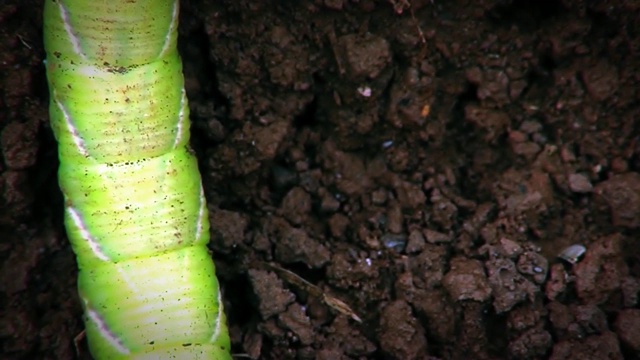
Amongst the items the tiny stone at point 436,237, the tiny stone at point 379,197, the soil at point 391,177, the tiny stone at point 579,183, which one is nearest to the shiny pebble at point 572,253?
the soil at point 391,177

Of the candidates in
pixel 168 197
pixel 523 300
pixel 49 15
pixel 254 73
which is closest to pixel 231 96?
pixel 254 73

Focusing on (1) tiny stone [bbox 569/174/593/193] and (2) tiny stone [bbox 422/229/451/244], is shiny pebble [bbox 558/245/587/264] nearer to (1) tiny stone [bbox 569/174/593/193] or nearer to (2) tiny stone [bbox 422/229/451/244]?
(1) tiny stone [bbox 569/174/593/193]

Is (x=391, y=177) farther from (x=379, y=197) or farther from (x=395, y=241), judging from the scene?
(x=395, y=241)

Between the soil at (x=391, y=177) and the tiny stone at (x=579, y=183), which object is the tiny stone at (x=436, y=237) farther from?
the tiny stone at (x=579, y=183)

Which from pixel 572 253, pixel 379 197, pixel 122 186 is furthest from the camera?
pixel 379 197

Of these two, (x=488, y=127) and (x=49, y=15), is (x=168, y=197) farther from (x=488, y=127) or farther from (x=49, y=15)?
(x=488, y=127)

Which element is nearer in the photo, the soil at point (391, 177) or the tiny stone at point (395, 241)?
the soil at point (391, 177)

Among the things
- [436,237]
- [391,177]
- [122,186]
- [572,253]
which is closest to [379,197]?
[391,177]
